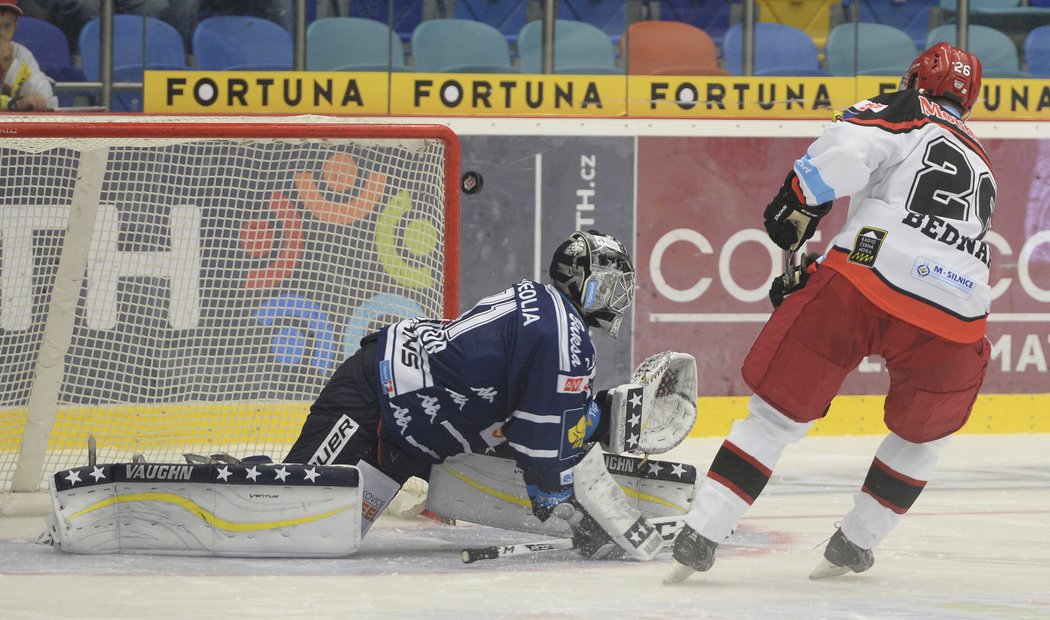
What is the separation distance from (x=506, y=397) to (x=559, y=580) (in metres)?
0.50

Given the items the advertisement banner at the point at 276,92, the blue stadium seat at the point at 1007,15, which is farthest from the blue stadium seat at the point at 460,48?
the blue stadium seat at the point at 1007,15

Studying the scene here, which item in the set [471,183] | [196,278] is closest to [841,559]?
[471,183]

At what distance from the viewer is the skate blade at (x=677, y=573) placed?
3225 mm

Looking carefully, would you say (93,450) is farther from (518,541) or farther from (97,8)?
(97,8)

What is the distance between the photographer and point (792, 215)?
10.7ft

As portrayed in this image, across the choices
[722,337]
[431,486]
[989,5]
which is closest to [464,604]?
[431,486]

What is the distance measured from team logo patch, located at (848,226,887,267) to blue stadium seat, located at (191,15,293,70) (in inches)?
145

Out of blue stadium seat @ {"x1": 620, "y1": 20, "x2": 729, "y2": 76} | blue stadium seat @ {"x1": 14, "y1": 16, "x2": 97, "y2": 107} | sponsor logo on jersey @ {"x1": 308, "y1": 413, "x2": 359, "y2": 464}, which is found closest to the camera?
sponsor logo on jersey @ {"x1": 308, "y1": 413, "x2": 359, "y2": 464}

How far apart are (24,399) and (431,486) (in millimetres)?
1761

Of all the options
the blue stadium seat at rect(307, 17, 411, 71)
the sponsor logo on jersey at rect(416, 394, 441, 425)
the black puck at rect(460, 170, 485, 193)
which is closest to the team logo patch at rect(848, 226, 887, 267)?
the sponsor logo on jersey at rect(416, 394, 441, 425)

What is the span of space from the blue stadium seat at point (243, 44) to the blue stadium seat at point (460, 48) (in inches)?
22.3

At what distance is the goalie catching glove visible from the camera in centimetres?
378

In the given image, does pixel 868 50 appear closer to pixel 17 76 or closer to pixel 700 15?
pixel 700 15

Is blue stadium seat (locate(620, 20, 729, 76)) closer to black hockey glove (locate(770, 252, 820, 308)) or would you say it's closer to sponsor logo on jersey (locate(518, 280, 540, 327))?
sponsor logo on jersey (locate(518, 280, 540, 327))
